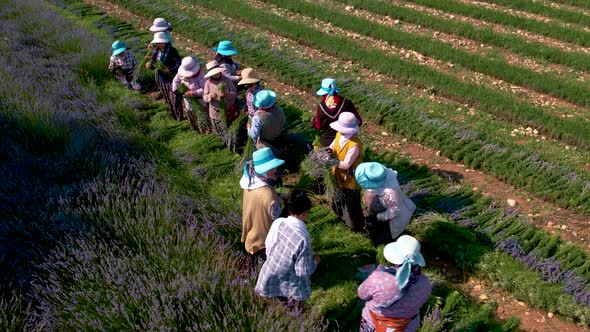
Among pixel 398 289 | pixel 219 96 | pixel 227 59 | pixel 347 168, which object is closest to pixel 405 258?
pixel 398 289

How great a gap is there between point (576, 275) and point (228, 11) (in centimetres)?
1054

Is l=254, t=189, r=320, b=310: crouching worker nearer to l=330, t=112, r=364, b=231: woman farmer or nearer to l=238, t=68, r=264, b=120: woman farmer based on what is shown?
l=330, t=112, r=364, b=231: woman farmer

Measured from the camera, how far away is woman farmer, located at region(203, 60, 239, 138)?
6.74m

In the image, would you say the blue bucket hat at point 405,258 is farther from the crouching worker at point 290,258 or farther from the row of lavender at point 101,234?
the row of lavender at point 101,234

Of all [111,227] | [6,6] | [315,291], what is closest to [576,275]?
[315,291]

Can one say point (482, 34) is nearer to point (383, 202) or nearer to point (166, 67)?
point (166, 67)

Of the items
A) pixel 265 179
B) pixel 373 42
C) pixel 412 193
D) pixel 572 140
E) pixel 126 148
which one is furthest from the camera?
pixel 373 42

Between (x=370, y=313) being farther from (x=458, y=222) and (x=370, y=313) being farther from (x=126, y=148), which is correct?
(x=126, y=148)

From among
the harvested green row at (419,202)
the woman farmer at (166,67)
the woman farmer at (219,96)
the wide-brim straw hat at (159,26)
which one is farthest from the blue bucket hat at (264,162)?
the wide-brim straw hat at (159,26)

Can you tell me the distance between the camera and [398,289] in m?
3.52

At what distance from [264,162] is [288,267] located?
3.06 ft

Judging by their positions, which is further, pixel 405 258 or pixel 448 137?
pixel 448 137

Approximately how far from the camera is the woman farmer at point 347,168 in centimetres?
511

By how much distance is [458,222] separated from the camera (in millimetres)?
5562
